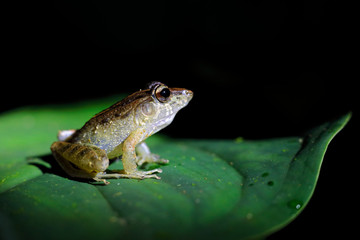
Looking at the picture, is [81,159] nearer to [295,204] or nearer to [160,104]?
[160,104]

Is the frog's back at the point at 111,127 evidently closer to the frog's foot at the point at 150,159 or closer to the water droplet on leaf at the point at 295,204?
the frog's foot at the point at 150,159

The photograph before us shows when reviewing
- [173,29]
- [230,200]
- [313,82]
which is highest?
[173,29]

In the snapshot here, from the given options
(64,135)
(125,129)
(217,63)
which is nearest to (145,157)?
(125,129)

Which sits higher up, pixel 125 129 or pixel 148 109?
pixel 148 109

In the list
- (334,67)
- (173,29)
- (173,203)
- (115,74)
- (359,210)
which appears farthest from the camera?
(115,74)

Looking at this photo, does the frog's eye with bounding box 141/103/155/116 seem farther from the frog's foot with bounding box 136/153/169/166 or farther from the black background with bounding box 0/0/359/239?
the black background with bounding box 0/0/359/239

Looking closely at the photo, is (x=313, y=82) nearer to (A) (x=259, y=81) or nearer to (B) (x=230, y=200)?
(A) (x=259, y=81)

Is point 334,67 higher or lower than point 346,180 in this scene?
higher

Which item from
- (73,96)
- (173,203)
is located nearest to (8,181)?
(173,203)
